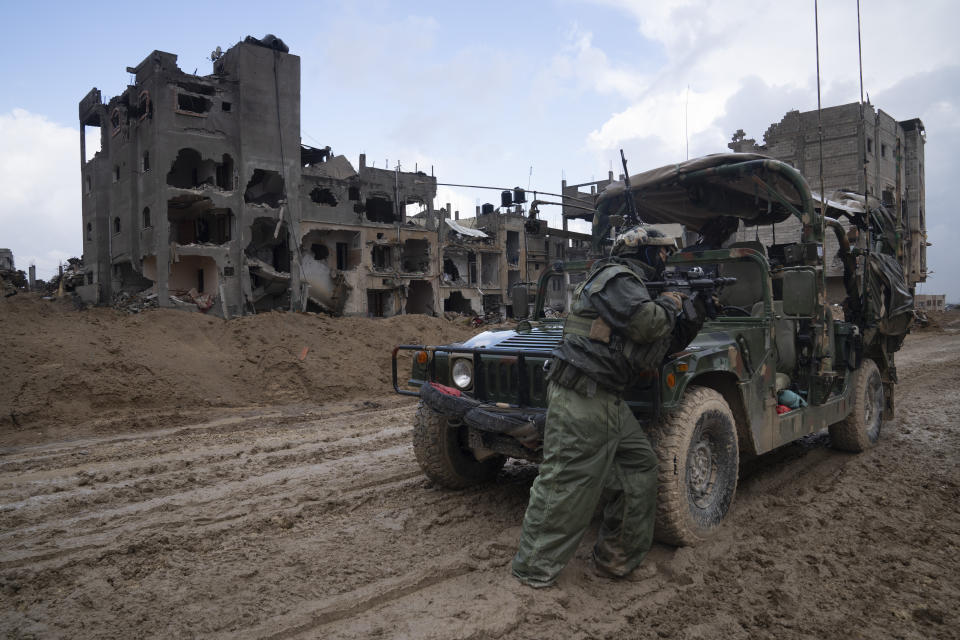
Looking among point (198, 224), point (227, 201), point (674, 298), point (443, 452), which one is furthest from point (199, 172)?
point (674, 298)

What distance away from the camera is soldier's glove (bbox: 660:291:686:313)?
3.61 metres

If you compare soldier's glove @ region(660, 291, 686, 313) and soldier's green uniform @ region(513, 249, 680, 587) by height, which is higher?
soldier's glove @ region(660, 291, 686, 313)

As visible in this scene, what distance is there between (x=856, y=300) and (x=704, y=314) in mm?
4195

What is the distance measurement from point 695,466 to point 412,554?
6.39 ft

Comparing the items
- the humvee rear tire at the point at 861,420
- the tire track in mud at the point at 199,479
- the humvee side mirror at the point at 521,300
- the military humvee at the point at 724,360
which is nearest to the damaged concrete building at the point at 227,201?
the tire track in mud at the point at 199,479

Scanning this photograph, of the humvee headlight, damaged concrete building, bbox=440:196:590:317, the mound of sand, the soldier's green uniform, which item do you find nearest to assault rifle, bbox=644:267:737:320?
the soldier's green uniform

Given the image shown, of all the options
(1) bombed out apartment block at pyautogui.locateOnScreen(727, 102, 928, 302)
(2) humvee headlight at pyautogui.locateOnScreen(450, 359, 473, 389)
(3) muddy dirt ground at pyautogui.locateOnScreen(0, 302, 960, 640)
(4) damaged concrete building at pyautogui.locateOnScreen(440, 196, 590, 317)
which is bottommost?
(3) muddy dirt ground at pyautogui.locateOnScreen(0, 302, 960, 640)

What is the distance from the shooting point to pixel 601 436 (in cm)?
358

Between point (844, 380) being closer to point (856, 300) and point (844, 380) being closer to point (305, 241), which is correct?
point (856, 300)

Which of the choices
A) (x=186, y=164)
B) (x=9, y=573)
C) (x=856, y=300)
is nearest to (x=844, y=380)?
(x=856, y=300)

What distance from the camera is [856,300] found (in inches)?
276

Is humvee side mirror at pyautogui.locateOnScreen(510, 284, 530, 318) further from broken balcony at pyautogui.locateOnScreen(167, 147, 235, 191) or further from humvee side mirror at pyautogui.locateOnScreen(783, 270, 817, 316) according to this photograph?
broken balcony at pyautogui.locateOnScreen(167, 147, 235, 191)

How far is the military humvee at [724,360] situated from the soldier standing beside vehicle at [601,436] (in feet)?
0.97

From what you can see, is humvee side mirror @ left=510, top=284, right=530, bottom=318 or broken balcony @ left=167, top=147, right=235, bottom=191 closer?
humvee side mirror @ left=510, top=284, right=530, bottom=318
